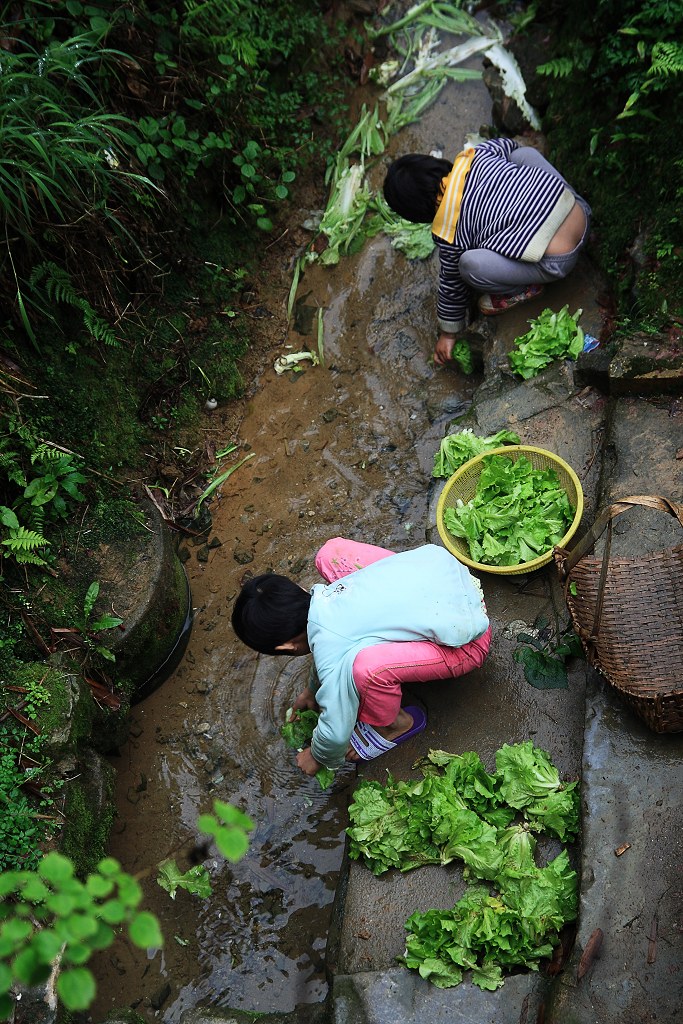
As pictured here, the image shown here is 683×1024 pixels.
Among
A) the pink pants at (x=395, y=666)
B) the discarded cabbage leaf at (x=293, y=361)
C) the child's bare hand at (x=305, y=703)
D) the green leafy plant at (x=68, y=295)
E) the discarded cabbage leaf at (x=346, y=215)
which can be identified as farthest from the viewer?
the discarded cabbage leaf at (x=346, y=215)

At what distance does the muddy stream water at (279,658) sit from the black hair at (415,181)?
1.18 metres

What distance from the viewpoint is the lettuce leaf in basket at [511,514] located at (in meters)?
4.43

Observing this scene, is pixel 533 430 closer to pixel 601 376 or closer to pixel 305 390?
pixel 601 376

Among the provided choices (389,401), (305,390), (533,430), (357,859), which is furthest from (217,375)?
(357,859)

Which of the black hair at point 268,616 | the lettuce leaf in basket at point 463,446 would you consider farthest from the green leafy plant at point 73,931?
the lettuce leaf in basket at point 463,446

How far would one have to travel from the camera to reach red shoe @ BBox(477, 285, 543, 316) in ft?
17.7

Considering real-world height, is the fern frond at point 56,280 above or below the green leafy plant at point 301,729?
above

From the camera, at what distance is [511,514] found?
4.48 meters

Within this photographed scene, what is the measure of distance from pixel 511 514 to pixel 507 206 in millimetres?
2002

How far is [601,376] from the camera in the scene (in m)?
4.93

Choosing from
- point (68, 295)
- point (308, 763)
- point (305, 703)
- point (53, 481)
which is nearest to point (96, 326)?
point (68, 295)

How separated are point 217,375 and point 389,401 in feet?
4.35

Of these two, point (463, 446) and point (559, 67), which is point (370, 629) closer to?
point (463, 446)

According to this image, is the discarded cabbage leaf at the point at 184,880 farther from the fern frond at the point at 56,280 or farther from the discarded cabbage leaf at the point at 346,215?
the discarded cabbage leaf at the point at 346,215
